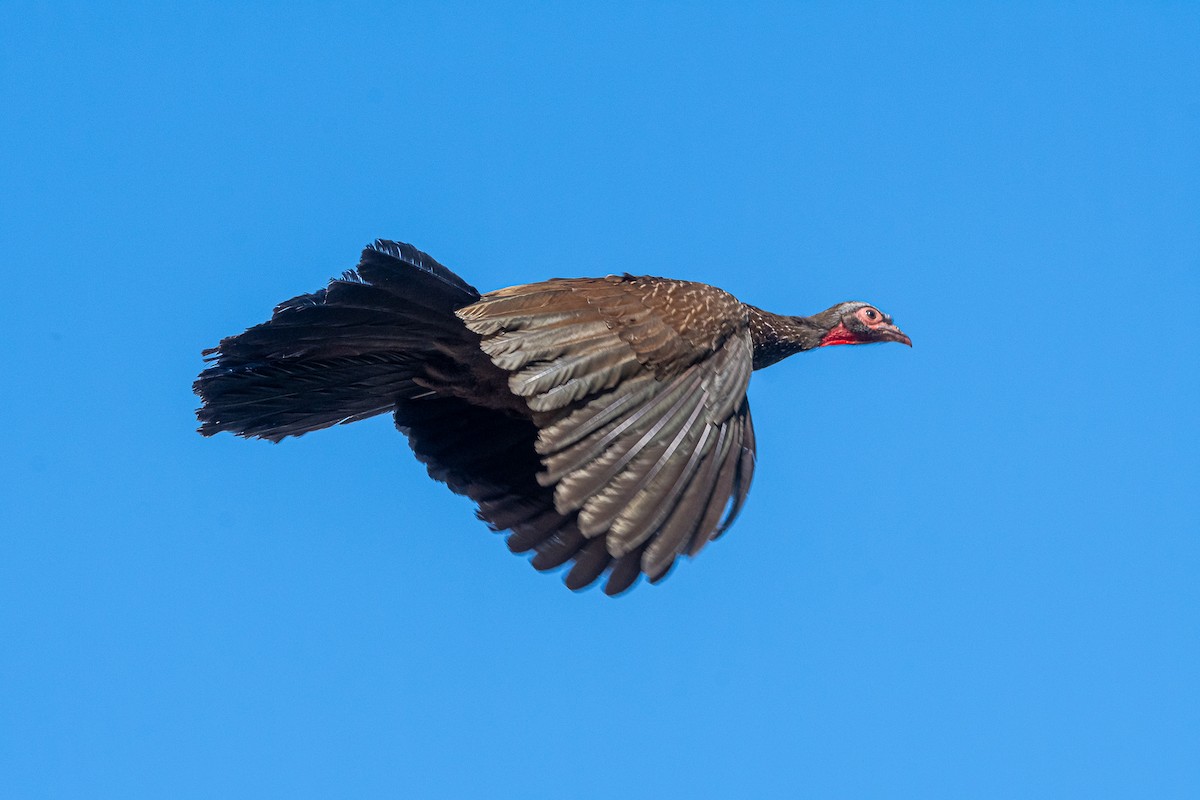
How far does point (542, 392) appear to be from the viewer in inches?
263

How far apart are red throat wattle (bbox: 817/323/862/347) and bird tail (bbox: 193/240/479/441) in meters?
2.92

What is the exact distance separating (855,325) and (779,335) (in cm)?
97

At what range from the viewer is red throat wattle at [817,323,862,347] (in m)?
9.46

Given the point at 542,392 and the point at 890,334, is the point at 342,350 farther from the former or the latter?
the point at 890,334

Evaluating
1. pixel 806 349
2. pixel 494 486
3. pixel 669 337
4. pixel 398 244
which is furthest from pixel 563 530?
pixel 806 349

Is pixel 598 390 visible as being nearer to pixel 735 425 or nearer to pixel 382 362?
pixel 735 425

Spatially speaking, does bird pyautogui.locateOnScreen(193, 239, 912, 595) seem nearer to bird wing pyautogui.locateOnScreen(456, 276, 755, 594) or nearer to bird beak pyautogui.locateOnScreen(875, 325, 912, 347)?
bird wing pyautogui.locateOnScreen(456, 276, 755, 594)

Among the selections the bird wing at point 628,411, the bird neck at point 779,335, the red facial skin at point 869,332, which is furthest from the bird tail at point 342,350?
the red facial skin at point 869,332

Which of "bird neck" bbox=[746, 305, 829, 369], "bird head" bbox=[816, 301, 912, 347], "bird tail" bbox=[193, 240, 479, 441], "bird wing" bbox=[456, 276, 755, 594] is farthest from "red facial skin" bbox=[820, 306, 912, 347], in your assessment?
"bird tail" bbox=[193, 240, 479, 441]

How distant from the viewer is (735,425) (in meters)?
7.06

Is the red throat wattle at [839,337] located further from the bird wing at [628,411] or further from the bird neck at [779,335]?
the bird wing at [628,411]

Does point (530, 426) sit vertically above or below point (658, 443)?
above

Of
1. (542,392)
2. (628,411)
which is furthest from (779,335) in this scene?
(542,392)

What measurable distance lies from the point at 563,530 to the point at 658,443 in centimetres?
117
